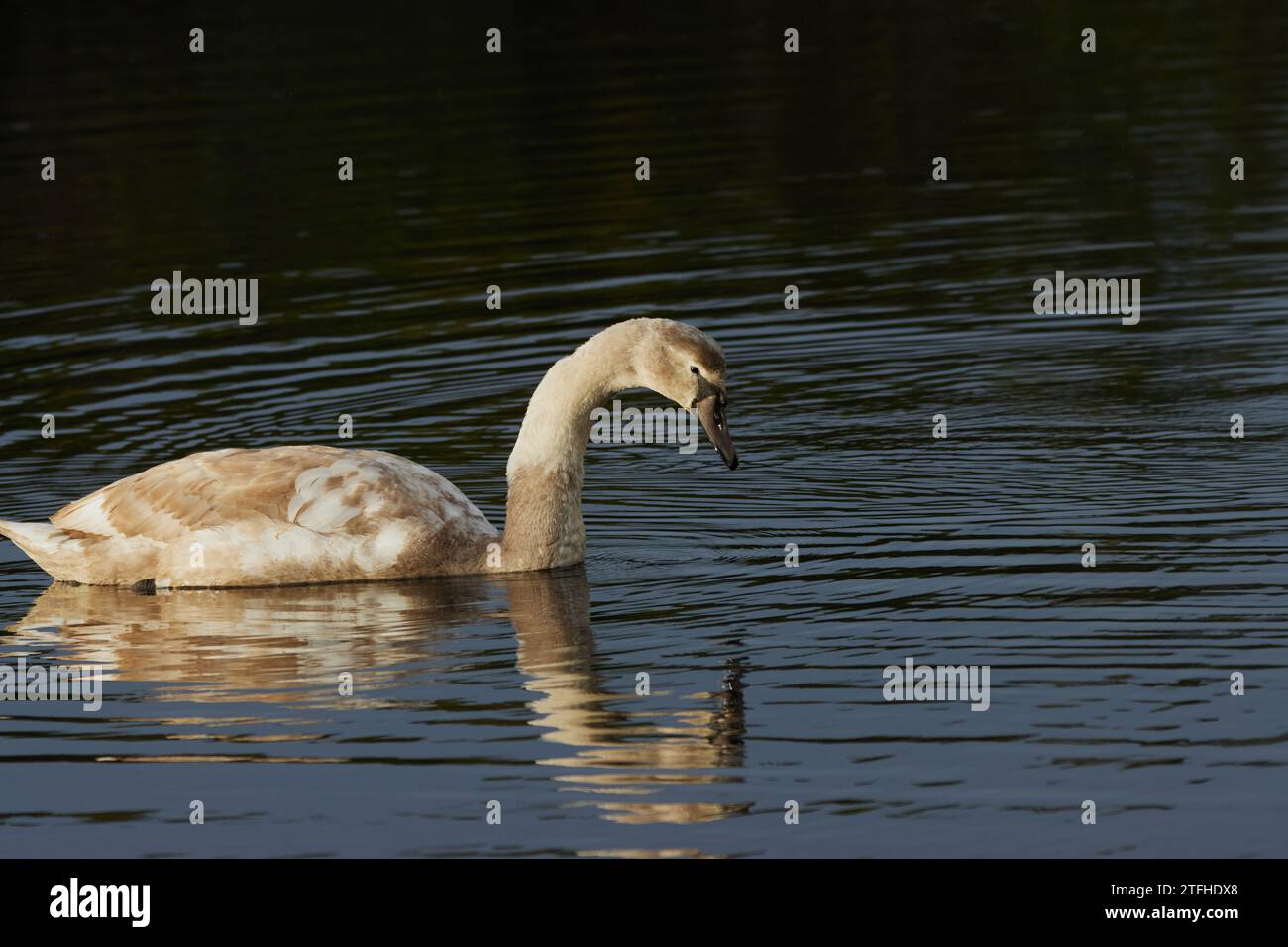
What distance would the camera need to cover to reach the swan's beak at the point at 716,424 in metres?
14.5

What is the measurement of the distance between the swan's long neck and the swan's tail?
284 cm

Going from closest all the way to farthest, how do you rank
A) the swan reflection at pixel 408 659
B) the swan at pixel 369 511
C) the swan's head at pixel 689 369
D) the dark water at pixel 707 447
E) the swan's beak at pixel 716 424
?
the dark water at pixel 707 447
the swan reflection at pixel 408 659
the swan's head at pixel 689 369
the swan's beak at pixel 716 424
the swan at pixel 369 511

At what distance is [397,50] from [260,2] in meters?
10.2

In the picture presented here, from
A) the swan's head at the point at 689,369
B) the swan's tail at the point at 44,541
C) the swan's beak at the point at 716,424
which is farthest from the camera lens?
the swan's tail at the point at 44,541

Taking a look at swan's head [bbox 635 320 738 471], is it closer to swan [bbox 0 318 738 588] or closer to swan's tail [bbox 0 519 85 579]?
swan [bbox 0 318 738 588]

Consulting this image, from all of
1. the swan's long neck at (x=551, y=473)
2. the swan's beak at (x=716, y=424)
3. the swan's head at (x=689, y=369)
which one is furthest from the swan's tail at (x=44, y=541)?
the swan's beak at (x=716, y=424)

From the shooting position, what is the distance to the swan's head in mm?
14352

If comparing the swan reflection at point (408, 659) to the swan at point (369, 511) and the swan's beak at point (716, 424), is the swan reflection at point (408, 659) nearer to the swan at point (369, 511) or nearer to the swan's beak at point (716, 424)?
the swan at point (369, 511)

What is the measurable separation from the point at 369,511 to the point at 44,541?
222 centimetres

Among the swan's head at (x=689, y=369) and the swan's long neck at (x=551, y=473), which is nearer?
the swan's head at (x=689, y=369)

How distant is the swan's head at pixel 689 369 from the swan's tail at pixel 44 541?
12.7 ft

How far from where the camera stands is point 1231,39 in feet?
138

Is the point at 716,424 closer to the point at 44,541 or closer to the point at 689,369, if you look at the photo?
the point at 689,369

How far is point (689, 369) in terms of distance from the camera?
14.4 m
